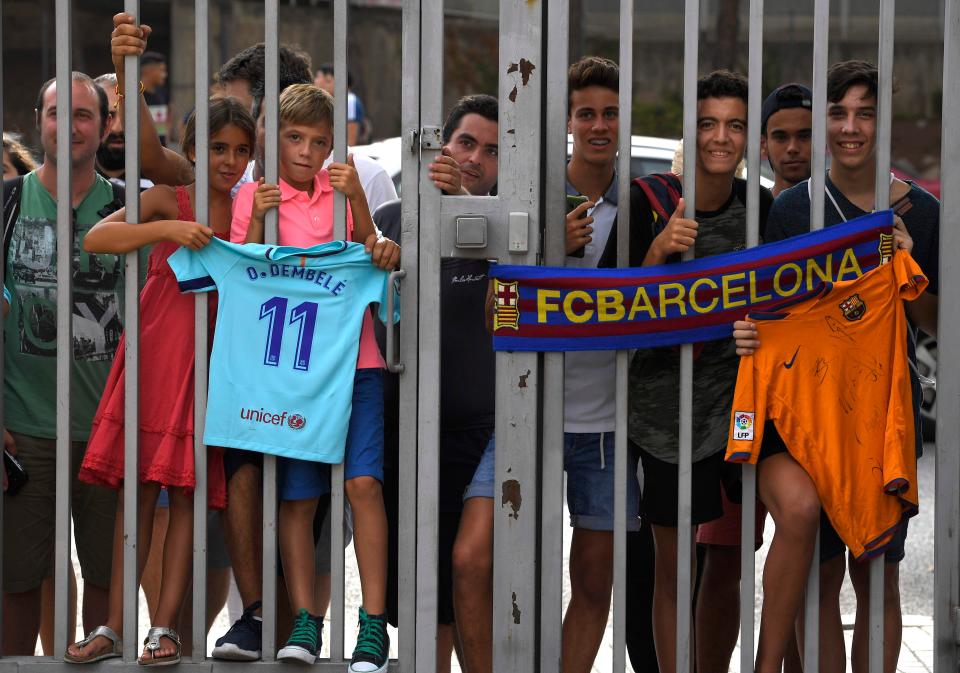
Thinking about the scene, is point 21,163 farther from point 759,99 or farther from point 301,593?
point 759,99

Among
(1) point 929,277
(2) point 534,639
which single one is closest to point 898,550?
(1) point 929,277

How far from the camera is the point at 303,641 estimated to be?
3.92 metres

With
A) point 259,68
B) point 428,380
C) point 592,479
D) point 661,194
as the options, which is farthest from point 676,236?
point 259,68

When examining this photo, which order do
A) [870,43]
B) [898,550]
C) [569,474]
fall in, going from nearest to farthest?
[898,550], [569,474], [870,43]

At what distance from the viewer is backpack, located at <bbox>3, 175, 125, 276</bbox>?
Result: 14.7 ft

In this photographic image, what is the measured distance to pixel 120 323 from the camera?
4648 millimetres

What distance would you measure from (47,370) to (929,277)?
277cm

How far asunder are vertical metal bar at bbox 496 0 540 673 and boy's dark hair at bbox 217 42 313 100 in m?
1.49

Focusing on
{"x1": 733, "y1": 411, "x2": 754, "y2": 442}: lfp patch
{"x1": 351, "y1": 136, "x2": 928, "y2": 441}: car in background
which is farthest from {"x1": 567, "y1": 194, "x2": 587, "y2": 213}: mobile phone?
{"x1": 351, "y1": 136, "x2": 928, "y2": 441}: car in background

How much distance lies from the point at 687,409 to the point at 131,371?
157cm

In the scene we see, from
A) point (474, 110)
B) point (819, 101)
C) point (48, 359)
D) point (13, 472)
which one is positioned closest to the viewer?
point (819, 101)

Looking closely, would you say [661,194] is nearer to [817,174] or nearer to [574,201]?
[574,201]

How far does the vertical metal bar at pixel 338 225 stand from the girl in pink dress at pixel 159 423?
0.37 m

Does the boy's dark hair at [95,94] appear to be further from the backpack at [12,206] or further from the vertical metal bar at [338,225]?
the vertical metal bar at [338,225]
